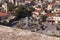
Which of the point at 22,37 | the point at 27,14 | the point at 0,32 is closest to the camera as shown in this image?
the point at 22,37

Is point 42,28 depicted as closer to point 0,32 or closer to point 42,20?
point 42,20

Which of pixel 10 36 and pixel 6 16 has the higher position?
pixel 10 36

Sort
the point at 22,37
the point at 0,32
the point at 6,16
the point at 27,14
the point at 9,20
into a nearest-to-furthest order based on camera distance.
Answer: the point at 22,37, the point at 0,32, the point at 9,20, the point at 6,16, the point at 27,14

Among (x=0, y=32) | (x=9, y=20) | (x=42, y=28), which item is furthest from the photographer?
(x=9, y=20)

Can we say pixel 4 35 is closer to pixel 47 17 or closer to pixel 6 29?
pixel 6 29

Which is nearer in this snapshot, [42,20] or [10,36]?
[10,36]

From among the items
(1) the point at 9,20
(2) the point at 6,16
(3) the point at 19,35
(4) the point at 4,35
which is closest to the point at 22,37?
(3) the point at 19,35

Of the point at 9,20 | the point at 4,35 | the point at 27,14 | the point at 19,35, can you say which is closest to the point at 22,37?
the point at 19,35

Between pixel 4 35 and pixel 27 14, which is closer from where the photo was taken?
pixel 4 35

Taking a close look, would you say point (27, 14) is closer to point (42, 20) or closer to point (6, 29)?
point (42, 20)
